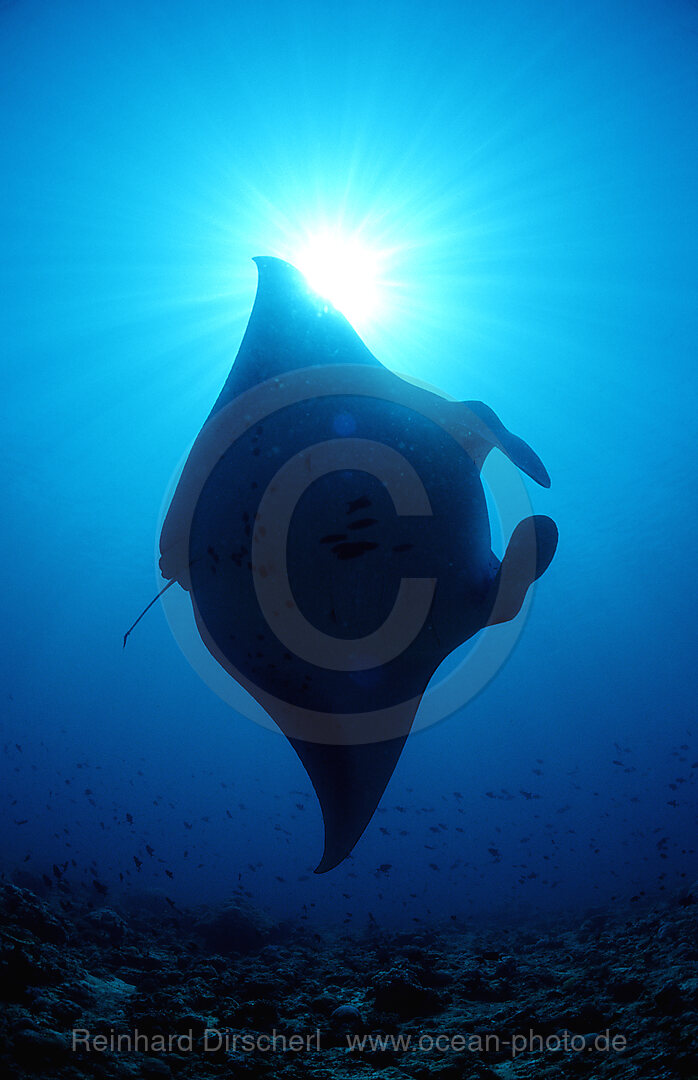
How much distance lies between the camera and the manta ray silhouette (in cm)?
226

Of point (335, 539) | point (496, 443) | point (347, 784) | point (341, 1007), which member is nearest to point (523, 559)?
point (496, 443)

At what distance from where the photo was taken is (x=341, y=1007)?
4000mm

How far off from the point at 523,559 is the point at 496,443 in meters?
0.61

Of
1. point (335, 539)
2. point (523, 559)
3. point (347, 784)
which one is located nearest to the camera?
point (335, 539)

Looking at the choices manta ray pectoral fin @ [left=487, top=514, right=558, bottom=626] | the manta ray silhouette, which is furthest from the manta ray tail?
manta ray pectoral fin @ [left=487, top=514, right=558, bottom=626]

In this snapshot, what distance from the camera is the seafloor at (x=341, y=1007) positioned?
2.84 m

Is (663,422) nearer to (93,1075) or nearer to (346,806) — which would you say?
(346,806)

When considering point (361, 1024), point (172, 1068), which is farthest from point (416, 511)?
point (361, 1024)

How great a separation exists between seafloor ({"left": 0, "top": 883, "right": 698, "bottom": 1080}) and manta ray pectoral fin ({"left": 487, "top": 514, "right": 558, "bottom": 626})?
253cm

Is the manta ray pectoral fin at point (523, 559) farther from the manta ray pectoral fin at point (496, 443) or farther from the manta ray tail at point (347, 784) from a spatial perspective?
the manta ray tail at point (347, 784)

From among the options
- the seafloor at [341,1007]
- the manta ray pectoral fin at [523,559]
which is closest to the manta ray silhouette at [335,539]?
the manta ray pectoral fin at [523,559]

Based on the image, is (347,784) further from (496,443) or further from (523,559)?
(496,443)

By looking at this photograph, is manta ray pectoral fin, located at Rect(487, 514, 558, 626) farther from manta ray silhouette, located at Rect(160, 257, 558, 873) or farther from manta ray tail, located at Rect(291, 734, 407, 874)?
manta ray tail, located at Rect(291, 734, 407, 874)

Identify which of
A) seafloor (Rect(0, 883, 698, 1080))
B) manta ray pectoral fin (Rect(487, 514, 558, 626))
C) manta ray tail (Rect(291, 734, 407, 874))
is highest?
manta ray pectoral fin (Rect(487, 514, 558, 626))
